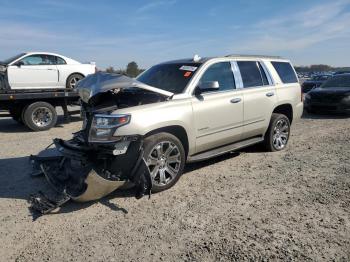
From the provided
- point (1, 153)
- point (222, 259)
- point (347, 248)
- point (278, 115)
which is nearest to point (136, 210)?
point (222, 259)

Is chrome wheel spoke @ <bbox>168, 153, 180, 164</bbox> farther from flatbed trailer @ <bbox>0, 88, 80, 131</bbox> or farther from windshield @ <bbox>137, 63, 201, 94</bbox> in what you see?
flatbed trailer @ <bbox>0, 88, 80, 131</bbox>

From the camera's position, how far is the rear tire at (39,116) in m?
10.2

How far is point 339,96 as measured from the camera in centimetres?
1252

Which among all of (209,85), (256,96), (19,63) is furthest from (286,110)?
(19,63)

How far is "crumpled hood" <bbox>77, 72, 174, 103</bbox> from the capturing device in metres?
4.81

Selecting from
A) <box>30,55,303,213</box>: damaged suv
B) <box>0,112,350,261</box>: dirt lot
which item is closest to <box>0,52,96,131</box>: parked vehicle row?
<box>0,112,350,261</box>: dirt lot

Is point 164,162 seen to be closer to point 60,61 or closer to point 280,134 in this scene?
point 280,134

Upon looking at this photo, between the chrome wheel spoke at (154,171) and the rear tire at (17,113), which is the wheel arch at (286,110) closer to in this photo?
the chrome wheel spoke at (154,171)

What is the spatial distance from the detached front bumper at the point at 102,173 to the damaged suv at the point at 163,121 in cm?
1

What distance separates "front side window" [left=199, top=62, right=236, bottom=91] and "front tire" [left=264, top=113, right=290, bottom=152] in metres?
1.42

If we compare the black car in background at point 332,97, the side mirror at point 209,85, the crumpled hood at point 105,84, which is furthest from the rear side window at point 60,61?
the black car in background at point 332,97

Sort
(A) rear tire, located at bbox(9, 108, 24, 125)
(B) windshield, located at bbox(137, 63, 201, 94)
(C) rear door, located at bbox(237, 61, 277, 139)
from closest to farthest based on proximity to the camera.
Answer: (B) windshield, located at bbox(137, 63, 201, 94) < (C) rear door, located at bbox(237, 61, 277, 139) < (A) rear tire, located at bbox(9, 108, 24, 125)

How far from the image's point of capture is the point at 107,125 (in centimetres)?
472

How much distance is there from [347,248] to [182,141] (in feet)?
8.77
